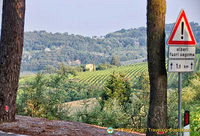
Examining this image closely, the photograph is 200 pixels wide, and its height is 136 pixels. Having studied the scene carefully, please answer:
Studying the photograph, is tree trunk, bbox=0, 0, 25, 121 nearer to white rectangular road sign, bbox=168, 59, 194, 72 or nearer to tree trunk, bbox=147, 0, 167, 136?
tree trunk, bbox=147, 0, 167, 136

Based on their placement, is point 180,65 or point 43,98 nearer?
point 180,65

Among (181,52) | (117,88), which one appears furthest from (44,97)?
(117,88)

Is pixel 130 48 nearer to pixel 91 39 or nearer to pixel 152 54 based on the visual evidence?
pixel 91 39

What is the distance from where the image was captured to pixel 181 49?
14.2 ft

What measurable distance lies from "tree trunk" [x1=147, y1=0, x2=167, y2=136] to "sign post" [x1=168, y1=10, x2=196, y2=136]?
4.22 feet

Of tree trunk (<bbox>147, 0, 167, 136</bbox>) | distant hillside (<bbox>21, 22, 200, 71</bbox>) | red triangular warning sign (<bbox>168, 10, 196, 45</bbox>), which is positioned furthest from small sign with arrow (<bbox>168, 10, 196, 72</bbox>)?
distant hillside (<bbox>21, 22, 200, 71</bbox>)

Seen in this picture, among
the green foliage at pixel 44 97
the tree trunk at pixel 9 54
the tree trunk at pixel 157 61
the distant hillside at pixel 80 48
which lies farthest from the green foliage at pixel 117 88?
the distant hillside at pixel 80 48

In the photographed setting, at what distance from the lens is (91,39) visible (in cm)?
15200

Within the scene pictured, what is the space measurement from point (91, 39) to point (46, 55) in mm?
41806

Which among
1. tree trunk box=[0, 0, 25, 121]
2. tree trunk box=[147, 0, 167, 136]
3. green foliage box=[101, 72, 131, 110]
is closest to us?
tree trunk box=[147, 0, 167, 136]

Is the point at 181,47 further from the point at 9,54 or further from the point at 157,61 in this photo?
the point at 9,54

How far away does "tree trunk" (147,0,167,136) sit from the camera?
18.3 feet

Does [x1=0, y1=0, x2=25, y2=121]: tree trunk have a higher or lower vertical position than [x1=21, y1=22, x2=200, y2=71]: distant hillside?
lower

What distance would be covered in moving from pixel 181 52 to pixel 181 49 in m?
0.05
